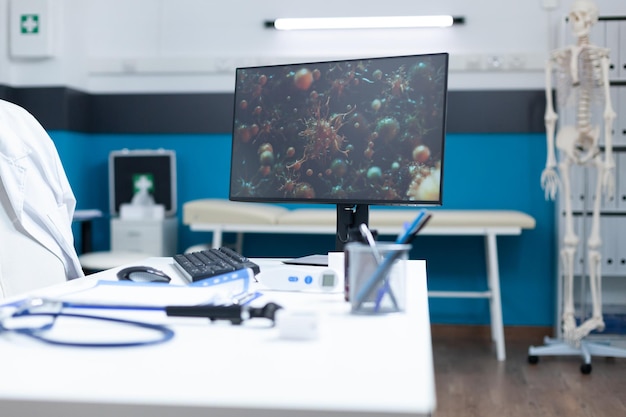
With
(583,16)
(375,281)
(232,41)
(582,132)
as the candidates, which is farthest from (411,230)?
(232,41)

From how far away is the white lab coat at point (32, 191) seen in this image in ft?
5.59

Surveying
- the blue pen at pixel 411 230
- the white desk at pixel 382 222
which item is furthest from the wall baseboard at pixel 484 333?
the blue pen at pixel 411 230

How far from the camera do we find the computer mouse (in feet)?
4.99

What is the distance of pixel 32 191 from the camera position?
1773mm

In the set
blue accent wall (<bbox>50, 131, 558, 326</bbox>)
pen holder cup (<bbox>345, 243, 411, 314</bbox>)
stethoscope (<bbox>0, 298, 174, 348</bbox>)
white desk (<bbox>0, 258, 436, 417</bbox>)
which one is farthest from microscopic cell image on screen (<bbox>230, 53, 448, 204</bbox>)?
blue accent wall (<bbox>50, 131, 558, 326</bbox>)

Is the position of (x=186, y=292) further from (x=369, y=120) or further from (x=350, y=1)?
(x=350, y=1)

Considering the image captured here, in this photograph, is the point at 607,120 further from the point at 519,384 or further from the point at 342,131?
the point at 342,131

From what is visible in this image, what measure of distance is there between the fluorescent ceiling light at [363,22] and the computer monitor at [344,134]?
261 centimetres

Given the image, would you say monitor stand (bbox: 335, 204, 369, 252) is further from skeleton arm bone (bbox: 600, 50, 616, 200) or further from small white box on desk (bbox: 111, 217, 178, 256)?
small white box on desk (bbox: 111, 217, 178, 256)

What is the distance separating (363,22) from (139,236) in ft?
5.56

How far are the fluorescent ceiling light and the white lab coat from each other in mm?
2711

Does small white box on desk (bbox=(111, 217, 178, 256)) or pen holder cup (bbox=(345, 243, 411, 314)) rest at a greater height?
pen holder cup (bbox=(345, 243, 411, 314))

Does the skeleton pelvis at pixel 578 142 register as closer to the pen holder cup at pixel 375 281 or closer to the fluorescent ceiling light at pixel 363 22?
the fluorescent ceiling light at pixel 363 22

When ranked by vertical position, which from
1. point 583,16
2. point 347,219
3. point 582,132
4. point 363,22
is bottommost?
point 347,219
